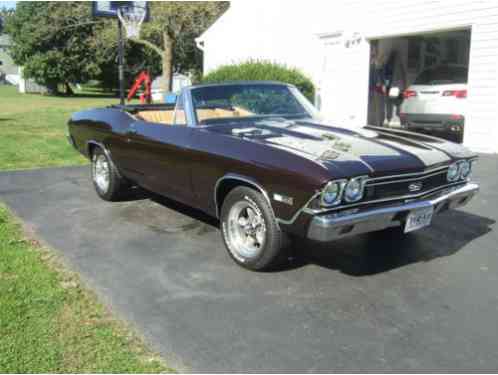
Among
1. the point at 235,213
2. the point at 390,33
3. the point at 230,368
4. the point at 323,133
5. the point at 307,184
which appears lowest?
the point at 230,368

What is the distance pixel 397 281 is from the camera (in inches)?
159

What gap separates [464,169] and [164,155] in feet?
9.21

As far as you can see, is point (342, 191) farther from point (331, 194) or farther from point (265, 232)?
point (265, 232)

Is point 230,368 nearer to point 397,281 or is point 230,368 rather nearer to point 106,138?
point 397,281

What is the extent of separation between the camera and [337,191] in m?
3.54

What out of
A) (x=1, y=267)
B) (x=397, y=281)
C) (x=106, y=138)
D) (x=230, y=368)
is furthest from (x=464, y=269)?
(x=106, y=138)

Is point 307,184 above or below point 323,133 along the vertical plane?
below

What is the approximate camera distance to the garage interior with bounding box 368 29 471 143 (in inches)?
450

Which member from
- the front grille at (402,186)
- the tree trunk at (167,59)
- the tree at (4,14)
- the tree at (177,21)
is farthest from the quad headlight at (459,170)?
the tree at (4,14)

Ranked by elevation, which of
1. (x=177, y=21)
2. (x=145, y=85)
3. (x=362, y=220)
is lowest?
(x=362, y=220)

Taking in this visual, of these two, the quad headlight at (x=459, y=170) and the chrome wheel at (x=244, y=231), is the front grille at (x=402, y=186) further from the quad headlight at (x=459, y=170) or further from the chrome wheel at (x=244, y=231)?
the chrome wheel at (x=244, y=231)

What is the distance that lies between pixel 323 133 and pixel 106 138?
2.92 metres

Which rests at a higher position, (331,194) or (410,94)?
(410,94)

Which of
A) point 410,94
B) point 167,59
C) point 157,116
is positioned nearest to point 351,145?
point 157,116
